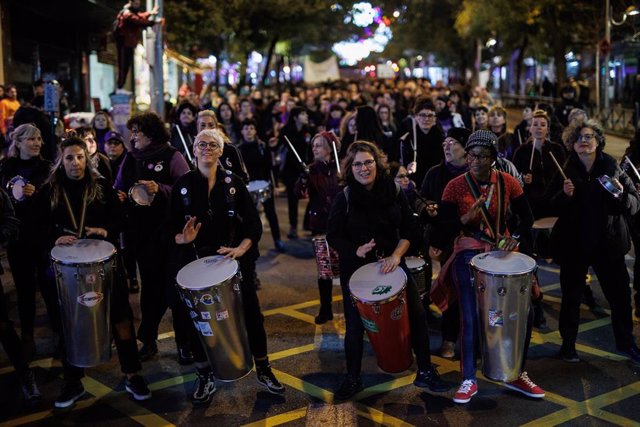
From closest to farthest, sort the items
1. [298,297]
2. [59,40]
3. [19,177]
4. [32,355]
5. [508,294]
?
[508,294], [19,177], [32,355], [298,297], [59,40]

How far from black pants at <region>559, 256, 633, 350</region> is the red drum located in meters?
2.07

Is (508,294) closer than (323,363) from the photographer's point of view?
Yes

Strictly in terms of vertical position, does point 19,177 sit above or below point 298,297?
above

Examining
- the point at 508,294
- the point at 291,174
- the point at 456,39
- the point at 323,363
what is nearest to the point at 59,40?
the point at 291,174

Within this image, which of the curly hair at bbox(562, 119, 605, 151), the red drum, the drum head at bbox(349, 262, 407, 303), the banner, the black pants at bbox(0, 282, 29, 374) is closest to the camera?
the drum head at bbox(349, 262, 407, 303)

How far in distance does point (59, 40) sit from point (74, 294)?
20117 mm

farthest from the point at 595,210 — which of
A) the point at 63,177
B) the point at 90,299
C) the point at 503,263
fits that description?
the point at 63,177

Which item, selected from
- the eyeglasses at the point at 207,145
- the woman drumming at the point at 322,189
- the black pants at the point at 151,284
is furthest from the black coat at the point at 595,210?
the black pants at the point at 151,284

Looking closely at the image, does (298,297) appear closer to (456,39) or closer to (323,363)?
(323,363)

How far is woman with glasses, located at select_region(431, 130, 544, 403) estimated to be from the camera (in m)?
5.81

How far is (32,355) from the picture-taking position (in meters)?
7.14

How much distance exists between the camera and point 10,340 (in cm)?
598

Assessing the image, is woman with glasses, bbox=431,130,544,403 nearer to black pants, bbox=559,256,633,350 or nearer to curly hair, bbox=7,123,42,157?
black pants, bbox=559,256,633,350

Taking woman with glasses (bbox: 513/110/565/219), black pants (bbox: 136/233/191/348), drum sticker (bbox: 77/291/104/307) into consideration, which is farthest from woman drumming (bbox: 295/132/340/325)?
drum sticker (bbox: 77/291/104/307)
